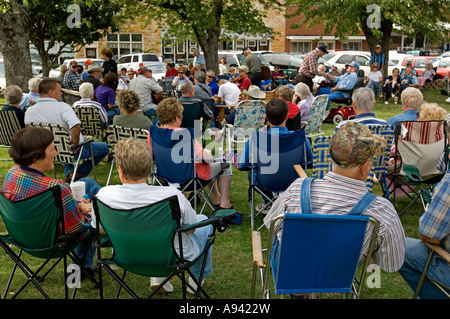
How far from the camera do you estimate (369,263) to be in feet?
10.0

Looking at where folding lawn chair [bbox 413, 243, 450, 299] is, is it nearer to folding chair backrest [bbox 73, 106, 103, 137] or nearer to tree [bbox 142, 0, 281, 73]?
folding chair backrest [bbox 73, 106, 103, 137]

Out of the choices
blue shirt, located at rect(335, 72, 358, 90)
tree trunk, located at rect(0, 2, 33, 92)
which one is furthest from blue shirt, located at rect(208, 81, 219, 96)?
tree trunk, located at rect(0, 2, 33, 92)

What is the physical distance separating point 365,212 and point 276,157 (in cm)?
220

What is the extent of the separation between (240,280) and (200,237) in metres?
0.88

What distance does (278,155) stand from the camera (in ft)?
16.3

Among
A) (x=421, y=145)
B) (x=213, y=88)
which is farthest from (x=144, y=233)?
(x=213, y=88)

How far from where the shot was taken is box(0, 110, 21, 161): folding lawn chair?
22.3 feet

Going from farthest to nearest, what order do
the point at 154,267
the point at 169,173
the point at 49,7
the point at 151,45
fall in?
the point at 151,45 < the point at 49,7 < the point at 169,173 < the point at 154,267

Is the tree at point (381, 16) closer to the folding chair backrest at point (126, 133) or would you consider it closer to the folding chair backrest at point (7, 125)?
the folding chair backrest at point (7, 125)

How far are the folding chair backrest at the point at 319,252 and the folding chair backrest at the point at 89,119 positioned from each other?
507 cm

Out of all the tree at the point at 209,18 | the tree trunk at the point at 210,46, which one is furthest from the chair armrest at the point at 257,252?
the tree trunk at the point at 210,46

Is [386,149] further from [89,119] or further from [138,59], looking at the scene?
[138,59]

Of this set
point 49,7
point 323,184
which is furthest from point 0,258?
point 49,7

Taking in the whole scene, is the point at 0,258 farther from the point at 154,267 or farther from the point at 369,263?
the point at 369,263
